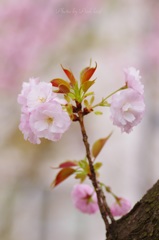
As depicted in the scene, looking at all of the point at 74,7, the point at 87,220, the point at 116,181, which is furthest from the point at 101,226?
the point at 74,7

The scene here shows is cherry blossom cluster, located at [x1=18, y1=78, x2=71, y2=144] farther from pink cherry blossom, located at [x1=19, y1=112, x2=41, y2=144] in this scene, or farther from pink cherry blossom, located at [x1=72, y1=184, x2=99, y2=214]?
pink cherry blossom, located at [x1=72, y1=184, x2=99, y2=214]

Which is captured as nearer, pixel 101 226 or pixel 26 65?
pixel 26 65

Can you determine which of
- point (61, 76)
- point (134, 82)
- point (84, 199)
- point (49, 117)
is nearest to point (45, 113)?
point (49, 117)

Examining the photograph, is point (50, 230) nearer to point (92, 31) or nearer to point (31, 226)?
point (31, 226)

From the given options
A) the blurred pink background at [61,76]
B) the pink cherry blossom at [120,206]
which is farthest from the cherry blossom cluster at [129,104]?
the blurred pink background at [61,76]

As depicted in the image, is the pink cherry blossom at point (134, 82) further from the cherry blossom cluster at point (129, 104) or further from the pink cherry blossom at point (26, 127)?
the pink cherry blossom at point (26, 127)

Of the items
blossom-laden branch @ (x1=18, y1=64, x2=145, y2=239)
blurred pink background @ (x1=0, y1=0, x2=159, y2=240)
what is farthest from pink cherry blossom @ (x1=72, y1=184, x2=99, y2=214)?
blurred pink background @ (x1=0, y1=0, x2=159, y2=240)
